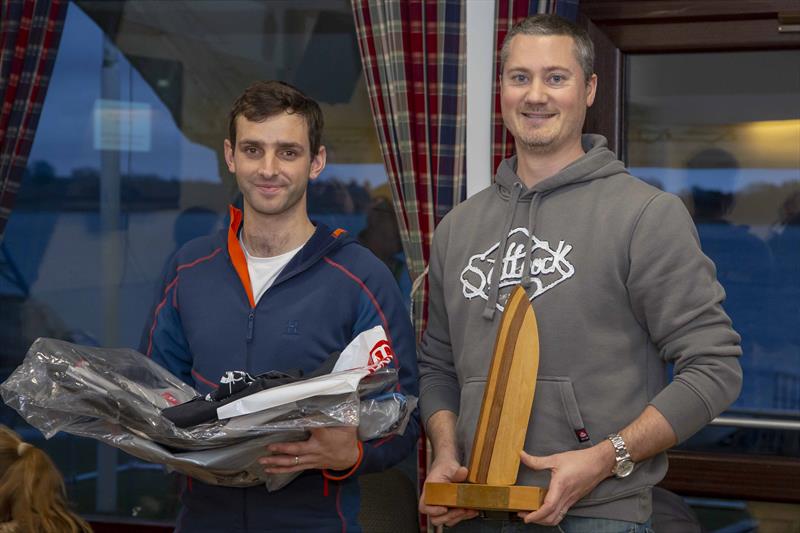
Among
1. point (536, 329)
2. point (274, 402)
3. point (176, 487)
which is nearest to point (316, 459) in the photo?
point (274, 402)

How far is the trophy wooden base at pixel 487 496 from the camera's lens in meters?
1.77

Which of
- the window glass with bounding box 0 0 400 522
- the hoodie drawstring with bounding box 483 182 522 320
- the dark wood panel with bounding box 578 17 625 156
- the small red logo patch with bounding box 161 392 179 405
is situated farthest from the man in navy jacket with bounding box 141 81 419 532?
the window glass with bounding box 0 0 400 522

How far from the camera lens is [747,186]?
3.24 metres

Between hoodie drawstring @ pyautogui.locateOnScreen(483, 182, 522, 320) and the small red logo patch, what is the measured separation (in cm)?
60

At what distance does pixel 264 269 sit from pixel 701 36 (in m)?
1.69

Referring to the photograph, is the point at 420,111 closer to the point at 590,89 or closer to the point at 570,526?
the point at 590,89

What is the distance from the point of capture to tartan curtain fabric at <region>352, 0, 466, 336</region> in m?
3.29

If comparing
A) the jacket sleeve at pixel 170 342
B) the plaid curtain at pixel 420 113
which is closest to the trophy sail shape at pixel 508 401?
the jacket sleeve at pixel 170 342

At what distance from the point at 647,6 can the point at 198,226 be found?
6.24ft

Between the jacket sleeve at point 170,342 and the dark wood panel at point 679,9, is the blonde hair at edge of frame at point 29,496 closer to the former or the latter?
the jacket sleeve at point 170,342

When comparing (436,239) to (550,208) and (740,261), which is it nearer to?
(550,208)

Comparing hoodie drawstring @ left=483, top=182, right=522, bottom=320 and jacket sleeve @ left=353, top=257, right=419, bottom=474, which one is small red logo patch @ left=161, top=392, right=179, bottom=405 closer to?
jacket sleeve @ left=353, top=257, right=419, bottom=474

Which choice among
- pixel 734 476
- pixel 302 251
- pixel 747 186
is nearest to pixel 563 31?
pixel 302 251

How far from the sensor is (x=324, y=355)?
6.70ft
